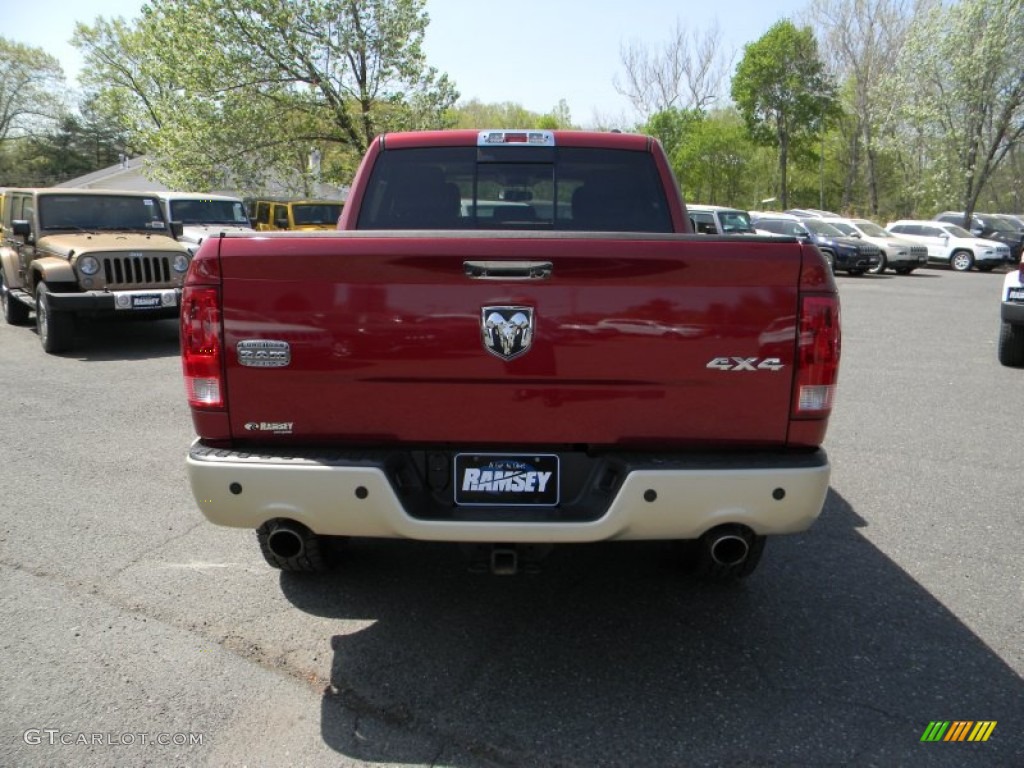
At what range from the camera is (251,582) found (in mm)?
3545

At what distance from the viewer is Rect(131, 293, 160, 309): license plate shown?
9039 millimetres

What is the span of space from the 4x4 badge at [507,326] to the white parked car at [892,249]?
23336 millimetres

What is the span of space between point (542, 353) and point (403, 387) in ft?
1.62

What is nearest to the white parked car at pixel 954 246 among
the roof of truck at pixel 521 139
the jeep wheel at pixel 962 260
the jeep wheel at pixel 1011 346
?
the jeep wheel at pixel 962 260

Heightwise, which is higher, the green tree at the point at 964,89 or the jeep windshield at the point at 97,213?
the green tree at the point at 964,89

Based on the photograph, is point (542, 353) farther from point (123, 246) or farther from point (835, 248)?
point (835, 248)

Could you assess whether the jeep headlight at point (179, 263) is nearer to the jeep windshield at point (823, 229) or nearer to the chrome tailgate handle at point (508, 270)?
the chrome tailgate handle at point (508, 270)

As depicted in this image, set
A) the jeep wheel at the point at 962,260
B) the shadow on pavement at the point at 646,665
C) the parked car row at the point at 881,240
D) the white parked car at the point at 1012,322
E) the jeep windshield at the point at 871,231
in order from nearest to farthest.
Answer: the shadow on pavement at the point at 646,665 < the white parked car at the point at 1012,322 < the parked car row at the point at 881,240 < the jeep windshield at the point at 871,231 < the jeep wheel at the point at 962,260

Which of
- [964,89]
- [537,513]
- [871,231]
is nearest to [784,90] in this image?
[964,89]

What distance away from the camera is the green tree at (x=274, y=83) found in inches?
813

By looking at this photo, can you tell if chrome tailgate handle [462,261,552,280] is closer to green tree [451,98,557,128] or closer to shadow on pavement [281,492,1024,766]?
shadow on pavement [281,492,1024,766]

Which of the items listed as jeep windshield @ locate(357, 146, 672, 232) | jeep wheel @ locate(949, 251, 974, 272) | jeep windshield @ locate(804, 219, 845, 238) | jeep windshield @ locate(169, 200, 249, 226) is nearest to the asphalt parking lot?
jeep windshield @ locate(357, 146, 672, 232)

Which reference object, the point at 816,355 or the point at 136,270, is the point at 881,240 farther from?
the point at 816,355

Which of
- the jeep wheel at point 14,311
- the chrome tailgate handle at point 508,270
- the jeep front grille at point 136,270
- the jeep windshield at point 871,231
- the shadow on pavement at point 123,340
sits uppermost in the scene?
the chrome tailgate handle at point 508,270
